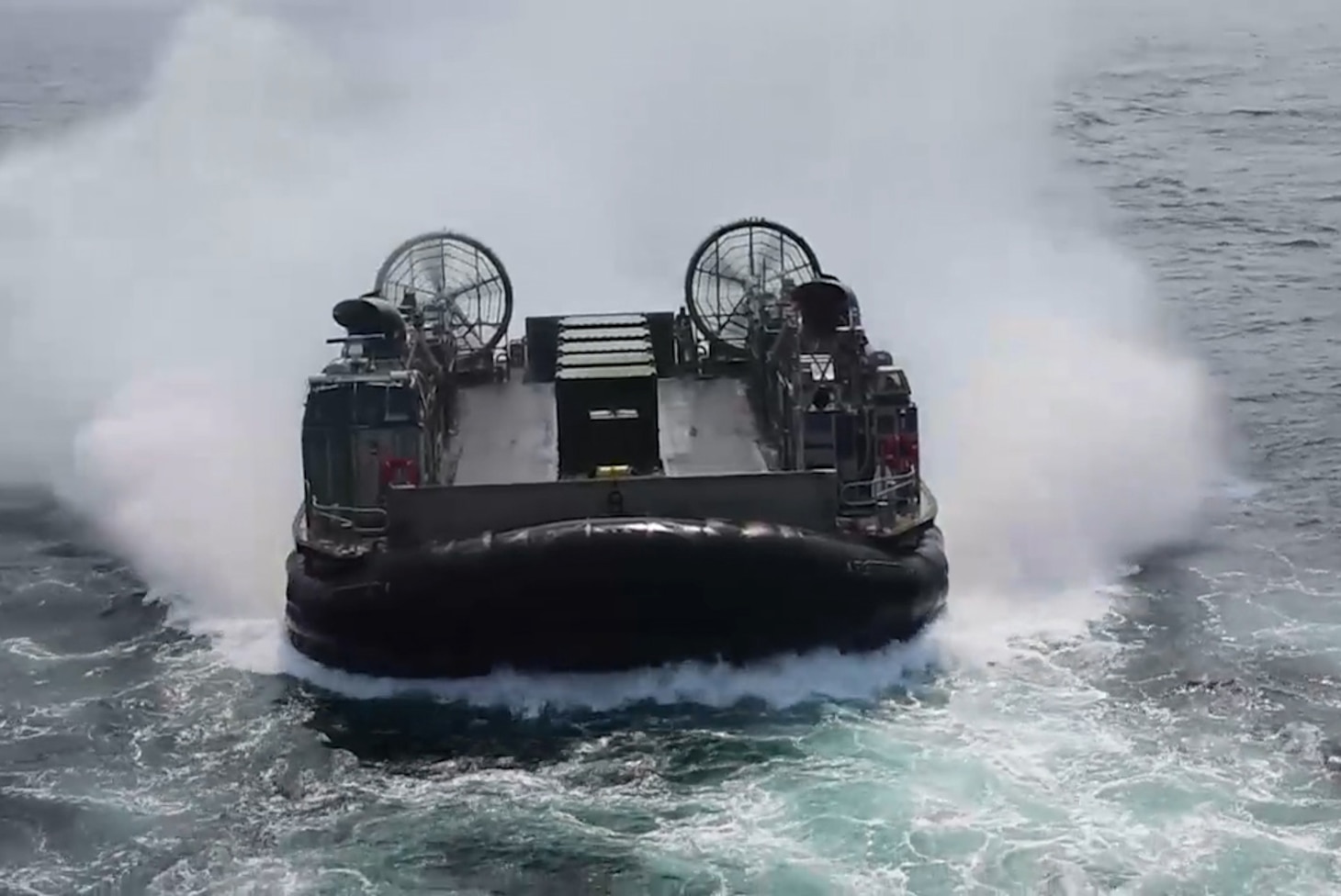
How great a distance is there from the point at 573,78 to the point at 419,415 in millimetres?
26700

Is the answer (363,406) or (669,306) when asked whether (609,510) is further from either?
(669,306)

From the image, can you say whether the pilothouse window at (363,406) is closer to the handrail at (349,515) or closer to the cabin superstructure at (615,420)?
the cabin superstructure at (615,420)

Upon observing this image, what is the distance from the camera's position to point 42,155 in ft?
129

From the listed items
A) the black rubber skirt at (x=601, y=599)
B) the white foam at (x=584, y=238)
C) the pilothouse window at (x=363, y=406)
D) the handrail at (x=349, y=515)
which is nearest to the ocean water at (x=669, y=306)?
the white foam at (x=584, y=238)

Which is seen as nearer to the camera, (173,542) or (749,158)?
(173,542)

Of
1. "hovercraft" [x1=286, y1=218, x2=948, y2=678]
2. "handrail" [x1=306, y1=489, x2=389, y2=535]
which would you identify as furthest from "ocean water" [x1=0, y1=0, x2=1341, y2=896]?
"handrail" [x1=306, y1=489, x2=389, y2=535]

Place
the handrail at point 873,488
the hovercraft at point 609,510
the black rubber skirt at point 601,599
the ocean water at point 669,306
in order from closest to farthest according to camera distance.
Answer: the ocean water at point 669,306, the black rubber skirt at point 601,599, the hovercraft at point 609,510, the handrail at point 873,488

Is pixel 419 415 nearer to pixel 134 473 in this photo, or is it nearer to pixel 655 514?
pixel 655 514

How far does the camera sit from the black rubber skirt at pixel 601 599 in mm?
14820

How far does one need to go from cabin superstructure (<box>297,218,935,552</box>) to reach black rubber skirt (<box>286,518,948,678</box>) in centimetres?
57

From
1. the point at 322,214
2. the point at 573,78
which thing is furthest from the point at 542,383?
the point at 573,78

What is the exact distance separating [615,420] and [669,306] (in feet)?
41.6

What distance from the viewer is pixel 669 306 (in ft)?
96.1

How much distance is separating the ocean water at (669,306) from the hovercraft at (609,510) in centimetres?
46
